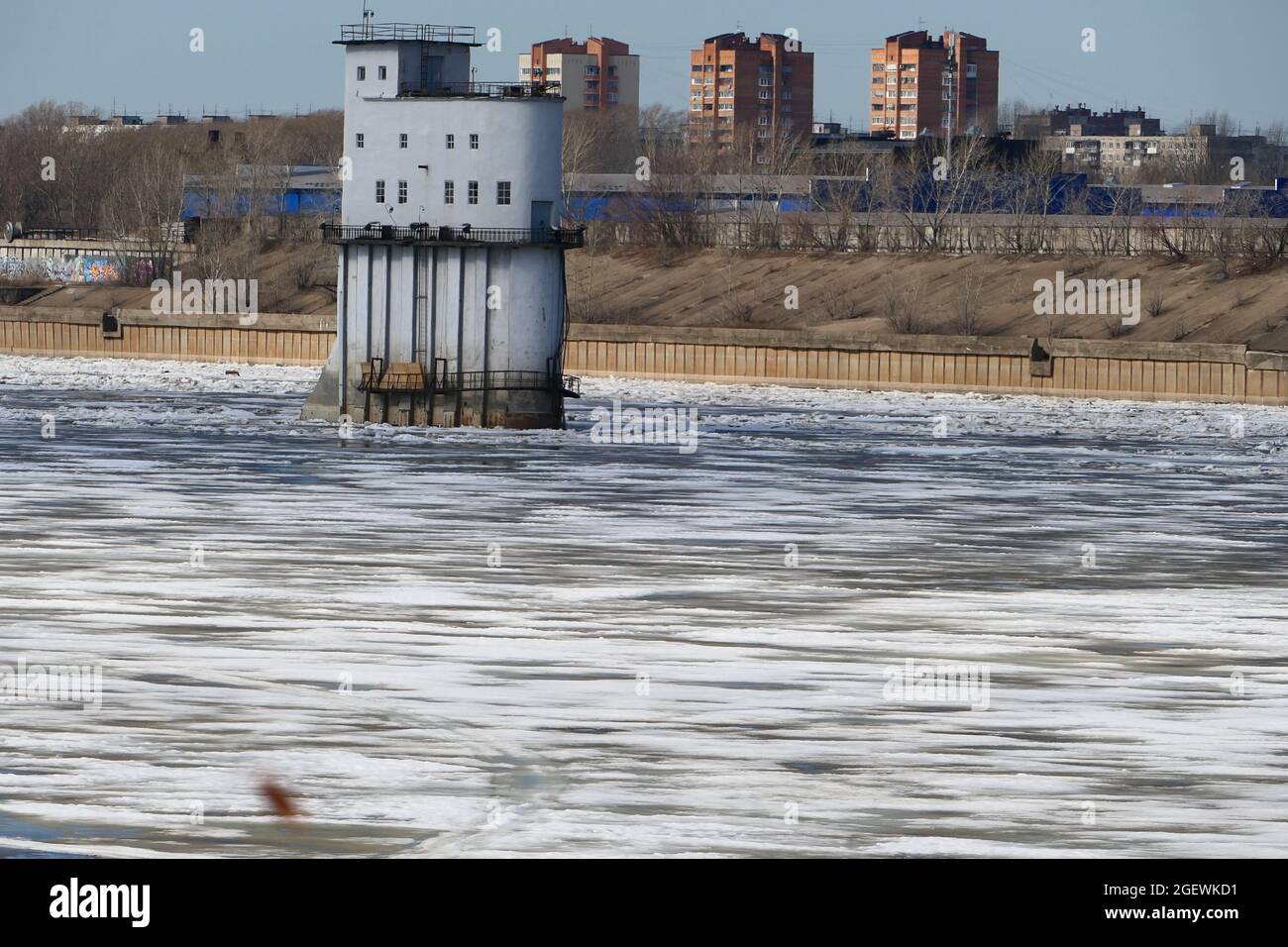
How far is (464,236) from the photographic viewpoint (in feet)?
224

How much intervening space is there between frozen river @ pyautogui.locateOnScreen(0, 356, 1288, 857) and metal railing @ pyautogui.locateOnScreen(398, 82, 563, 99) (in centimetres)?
2171

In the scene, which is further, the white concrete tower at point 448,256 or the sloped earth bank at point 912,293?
the sloped earth bank at point 912,293

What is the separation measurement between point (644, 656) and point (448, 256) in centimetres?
4565

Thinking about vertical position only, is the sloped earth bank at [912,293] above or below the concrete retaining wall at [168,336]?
above

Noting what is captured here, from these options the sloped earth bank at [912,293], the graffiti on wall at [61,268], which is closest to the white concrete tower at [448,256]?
the sloped earth bank at [912,293]

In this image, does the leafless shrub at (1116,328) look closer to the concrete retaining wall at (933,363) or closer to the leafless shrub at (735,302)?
the concrete retaining wall at (933,363)

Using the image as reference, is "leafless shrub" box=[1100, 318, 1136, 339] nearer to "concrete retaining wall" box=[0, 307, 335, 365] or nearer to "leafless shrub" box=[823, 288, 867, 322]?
"leafless shrub" box=[823, 288, 867, 322]

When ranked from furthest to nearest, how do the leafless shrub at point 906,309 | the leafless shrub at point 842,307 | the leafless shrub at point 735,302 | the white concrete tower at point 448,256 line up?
the leafless shrub at point 735,302
the leafless shrub at point 842,307
the leafless shrub at point 906,309
the white concrete tower at point 448,256

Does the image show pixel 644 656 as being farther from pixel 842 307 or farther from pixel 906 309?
pixel 842 307

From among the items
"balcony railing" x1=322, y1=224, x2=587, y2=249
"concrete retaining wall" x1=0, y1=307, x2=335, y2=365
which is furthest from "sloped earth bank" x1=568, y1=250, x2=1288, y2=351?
"balcony railing" x1=322, y1=224, x2=587, y2=249

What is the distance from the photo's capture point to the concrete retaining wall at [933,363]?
3221 inches

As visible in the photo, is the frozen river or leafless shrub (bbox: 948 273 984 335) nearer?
the frozen river

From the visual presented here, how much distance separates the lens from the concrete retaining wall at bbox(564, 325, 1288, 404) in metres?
81.8

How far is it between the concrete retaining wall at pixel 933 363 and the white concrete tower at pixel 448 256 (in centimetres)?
2483
